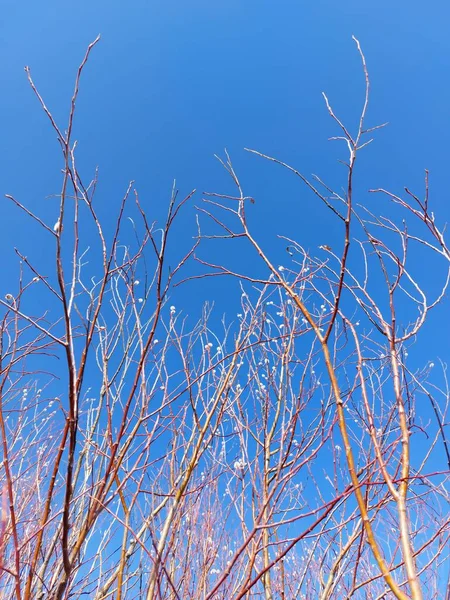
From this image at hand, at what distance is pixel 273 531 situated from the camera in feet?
8.71

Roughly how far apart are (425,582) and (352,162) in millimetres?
3507

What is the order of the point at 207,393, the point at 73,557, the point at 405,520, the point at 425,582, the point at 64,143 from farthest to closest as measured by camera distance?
the point at 425,582, the point at 207,393, the point at 73,557, the point at 64,143, the point at 405,520

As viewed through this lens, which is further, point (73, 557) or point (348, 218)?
point (73, 557)

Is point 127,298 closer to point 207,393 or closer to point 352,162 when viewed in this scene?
point 207,393

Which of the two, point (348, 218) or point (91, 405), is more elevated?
point (91, 405)

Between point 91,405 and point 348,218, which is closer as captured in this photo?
point 348,218

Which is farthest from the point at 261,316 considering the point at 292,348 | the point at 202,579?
the point at 202,579

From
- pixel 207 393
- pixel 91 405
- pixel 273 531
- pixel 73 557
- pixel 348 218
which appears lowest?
pixel 73 557

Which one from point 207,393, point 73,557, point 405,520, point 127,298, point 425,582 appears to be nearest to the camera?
point 405,520

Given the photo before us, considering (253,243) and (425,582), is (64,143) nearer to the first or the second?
(253,243)

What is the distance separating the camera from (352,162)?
101 centimetres

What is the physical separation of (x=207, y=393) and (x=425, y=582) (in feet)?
7.72

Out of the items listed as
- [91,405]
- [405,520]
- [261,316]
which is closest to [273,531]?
[261,316]

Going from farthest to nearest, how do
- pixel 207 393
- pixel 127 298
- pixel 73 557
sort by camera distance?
pixel 207 393
pixel 127 298
pixel 73 557
